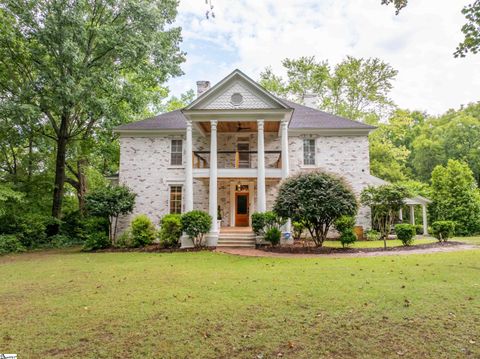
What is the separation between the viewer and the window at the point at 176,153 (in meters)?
17.4

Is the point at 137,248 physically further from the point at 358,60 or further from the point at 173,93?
the point at 358,60

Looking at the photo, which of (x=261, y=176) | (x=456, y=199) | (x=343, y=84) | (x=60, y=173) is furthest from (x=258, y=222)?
(x=343, y=84)

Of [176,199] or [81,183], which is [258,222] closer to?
[176,199]

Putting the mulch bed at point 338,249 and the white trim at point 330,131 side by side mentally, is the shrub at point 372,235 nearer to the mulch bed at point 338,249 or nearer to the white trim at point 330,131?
the mulch bed at point 338,249

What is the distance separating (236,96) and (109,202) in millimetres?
8182

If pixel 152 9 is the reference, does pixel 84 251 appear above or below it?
below

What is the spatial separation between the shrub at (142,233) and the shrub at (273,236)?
5.70 metres

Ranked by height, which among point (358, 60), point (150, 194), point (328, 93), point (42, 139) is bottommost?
point (150, 194)

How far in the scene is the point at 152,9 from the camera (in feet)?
56.7

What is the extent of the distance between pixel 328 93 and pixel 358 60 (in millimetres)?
3932

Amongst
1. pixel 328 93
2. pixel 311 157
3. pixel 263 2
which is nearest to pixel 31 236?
pixel 311 157

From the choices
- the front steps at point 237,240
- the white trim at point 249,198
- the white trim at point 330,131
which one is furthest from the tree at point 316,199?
the white trim at point 330,131

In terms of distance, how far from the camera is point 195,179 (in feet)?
54.9

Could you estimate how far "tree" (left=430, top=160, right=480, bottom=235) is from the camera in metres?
18.5
